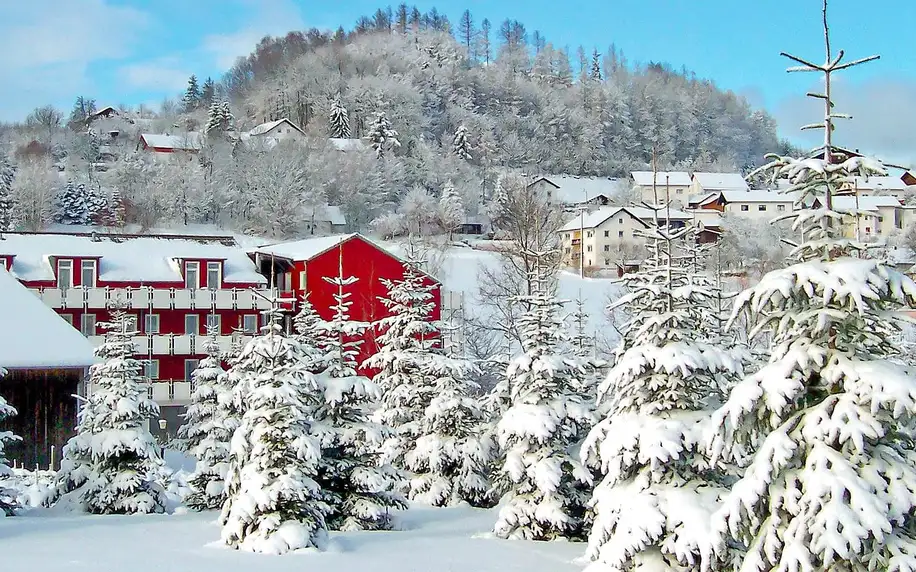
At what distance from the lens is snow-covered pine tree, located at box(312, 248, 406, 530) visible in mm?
18031

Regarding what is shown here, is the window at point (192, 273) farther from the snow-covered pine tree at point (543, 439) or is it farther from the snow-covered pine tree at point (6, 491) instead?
the snow-covered pine tree at point (543, 439)

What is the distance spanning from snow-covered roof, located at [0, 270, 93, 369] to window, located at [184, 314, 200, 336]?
45.5ft

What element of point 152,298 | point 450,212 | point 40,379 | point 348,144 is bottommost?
point 40,379

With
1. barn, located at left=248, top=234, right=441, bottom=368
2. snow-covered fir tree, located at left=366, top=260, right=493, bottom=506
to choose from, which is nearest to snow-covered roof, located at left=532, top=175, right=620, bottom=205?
barn, located at left=248, top=234, right=441, bottom=368

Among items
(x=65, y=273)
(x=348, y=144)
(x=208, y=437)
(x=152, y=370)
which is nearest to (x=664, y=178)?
(x=348, y=144)

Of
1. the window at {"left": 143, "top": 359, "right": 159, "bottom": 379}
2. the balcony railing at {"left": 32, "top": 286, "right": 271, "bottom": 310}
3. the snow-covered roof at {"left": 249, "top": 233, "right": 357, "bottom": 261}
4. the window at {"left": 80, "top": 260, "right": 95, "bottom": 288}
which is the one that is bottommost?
the window at {"left": 143, "top": 359, "right": 159, "bottom": 379}

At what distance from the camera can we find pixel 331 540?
15.8m

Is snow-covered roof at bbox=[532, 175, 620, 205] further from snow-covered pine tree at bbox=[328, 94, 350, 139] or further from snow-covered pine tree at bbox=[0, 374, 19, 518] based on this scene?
snow-covered pine tree at bbox=[0, 374, 19, 518]

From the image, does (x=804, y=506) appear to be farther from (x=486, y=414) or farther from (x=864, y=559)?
(x=486, y=414)

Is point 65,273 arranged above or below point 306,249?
below

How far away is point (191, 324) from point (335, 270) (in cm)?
774

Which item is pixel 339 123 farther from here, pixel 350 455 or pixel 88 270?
pixel 350 455

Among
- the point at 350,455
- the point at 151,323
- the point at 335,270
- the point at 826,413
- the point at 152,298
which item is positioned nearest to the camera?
the point at 826,413

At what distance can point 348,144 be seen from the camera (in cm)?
12875
